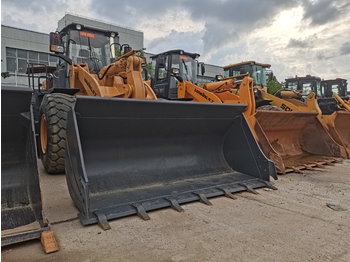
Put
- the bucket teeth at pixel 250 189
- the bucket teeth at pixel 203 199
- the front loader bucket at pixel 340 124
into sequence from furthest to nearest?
the front loader bucket at pixel 340 124
the bucket teeth at pixel 250 189
the bucket teeth at pixel 203 199

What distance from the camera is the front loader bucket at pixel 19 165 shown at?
2.46 metres

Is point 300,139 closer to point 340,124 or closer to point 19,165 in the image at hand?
point 340,124

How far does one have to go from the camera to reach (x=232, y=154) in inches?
165

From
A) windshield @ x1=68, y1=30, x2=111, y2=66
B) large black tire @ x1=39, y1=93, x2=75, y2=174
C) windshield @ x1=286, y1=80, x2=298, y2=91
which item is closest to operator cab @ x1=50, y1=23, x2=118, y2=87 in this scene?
windshield @ x1=68, y1=30, x2=111, y2=66

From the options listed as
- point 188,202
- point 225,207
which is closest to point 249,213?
point 225,207

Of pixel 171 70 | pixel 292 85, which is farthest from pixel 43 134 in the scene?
pixel 292 85

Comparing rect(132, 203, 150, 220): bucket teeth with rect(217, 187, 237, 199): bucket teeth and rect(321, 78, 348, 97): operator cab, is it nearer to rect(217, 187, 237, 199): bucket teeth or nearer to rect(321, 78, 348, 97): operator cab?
rect(217, 187, 237, 199): bucket teeth

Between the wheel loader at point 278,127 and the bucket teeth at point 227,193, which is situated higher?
the wheel loader at point 278,127

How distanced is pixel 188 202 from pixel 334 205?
1.58m

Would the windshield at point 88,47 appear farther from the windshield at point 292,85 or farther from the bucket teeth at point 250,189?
the windshield at point 292,85

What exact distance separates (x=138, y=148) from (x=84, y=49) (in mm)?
3099

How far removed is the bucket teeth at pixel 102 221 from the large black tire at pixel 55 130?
6.26ft

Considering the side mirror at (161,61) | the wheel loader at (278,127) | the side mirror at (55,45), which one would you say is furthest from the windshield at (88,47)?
the side mirror at (161,61)

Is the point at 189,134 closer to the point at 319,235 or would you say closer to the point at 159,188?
the point at 159,188
